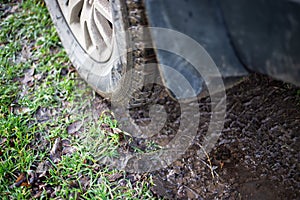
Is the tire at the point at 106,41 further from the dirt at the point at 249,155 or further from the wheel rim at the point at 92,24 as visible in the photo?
the dirt at the point at 249,155

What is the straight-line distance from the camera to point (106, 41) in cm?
197

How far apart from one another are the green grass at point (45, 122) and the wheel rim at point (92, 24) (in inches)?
12.3

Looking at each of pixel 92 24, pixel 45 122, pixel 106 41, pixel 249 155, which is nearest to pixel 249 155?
pixel 249 155

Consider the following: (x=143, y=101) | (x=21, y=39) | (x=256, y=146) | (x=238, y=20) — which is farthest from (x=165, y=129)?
(x=21, y=39)

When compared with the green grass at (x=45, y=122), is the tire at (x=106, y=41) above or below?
above

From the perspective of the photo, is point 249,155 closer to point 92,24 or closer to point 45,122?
point 92,24

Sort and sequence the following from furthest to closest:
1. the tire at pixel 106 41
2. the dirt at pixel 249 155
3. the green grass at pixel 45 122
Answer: the green grass at pixel 45 122
the dirt at pixel 249 155
the tire at pixel 106 41

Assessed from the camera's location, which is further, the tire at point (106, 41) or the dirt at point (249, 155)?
the dirt at point (249, 155)

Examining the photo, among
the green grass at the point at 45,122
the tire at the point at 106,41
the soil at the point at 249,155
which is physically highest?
the tire at the point at 106,41

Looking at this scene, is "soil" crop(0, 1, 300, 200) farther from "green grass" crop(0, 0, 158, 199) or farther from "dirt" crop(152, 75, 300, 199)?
"green grass" crop(0, 0, 158, 199)

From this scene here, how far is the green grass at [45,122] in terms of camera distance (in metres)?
1.95

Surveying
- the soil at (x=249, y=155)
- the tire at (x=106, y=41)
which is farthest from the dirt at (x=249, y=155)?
the tire at (x=106, y=41)

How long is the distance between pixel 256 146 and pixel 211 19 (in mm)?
1017

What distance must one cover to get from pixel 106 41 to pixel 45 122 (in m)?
0.61
